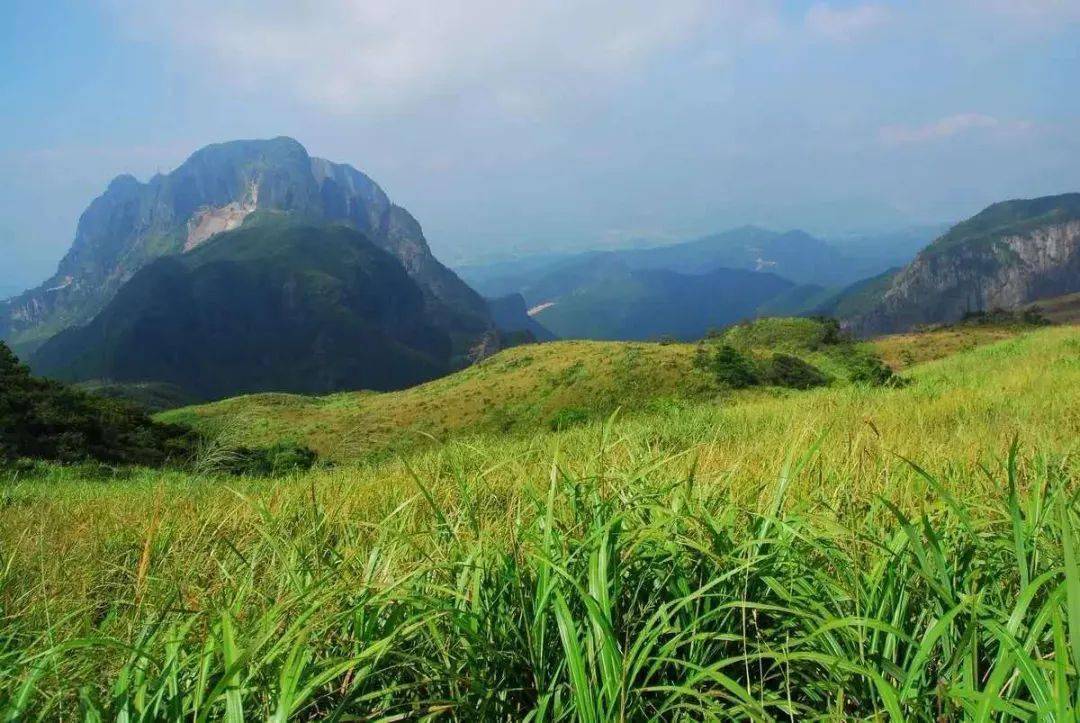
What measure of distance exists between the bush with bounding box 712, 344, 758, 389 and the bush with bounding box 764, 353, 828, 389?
85cm

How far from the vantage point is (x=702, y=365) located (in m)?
31.0

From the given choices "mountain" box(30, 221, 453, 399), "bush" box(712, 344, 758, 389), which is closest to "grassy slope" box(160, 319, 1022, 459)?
"bush" box(712, 344, 758, 389)

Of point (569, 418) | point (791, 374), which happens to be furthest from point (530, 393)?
point (791, 374)

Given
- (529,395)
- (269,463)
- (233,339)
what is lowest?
Result: (529,395)

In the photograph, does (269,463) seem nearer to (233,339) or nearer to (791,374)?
(791,374)

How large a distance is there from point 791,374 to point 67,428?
96.4ft

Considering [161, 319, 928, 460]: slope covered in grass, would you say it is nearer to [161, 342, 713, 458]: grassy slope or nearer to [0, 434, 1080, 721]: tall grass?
[161, 342, 713, 458]: grassy slope

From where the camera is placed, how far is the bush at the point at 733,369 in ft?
92.1

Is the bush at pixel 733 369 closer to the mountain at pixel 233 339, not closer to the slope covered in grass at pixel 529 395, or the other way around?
the slope covered in grass at pixel 529 395

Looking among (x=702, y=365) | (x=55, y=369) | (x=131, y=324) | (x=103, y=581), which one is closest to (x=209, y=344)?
(x=131, y=324)

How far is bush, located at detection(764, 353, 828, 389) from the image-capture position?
2894cm

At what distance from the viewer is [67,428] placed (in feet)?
58.5

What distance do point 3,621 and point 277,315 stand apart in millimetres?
204744

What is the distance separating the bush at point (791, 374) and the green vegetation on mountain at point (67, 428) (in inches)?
966
